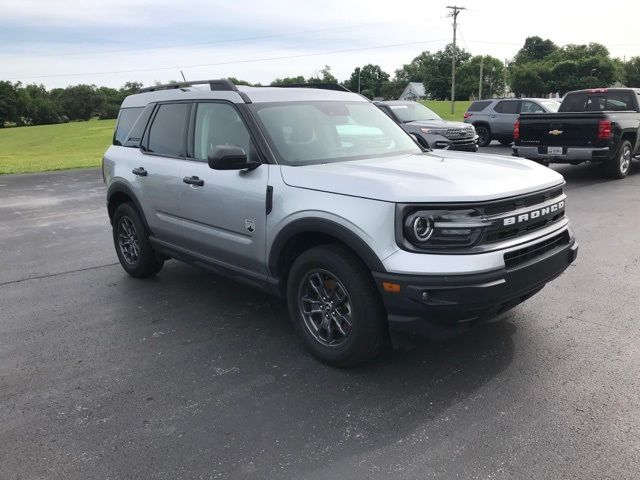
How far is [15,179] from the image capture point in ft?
52.3

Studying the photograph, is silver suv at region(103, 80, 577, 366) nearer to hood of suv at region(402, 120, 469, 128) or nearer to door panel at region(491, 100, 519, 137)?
hood of suv at region(402, 120, 469, 128)

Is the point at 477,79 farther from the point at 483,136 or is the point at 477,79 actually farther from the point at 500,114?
the point at 500,114

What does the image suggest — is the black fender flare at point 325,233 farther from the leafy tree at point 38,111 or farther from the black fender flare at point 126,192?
the leafy tree at point 38,111

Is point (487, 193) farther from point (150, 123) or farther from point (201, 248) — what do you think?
point (150, 123)

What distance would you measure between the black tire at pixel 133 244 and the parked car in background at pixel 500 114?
52.1 feet

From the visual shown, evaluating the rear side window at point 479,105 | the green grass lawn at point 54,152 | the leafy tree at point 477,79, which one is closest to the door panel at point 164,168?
the green grass lawn at point 54,152

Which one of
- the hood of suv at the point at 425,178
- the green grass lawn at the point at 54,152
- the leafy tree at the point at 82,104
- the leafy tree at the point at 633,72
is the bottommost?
the green grass lawn at the point at 54,152

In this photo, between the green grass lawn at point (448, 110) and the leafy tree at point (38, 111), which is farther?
the leafy tree at point (38, 111)

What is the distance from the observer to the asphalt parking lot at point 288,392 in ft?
8.95

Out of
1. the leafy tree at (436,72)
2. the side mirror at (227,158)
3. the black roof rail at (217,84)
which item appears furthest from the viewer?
the leafy tree at (436,72)

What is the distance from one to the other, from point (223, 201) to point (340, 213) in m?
1.23

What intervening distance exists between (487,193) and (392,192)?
22.3 inches

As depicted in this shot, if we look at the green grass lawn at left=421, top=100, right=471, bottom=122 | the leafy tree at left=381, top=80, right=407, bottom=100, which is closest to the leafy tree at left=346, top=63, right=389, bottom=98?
the leafy tree at left=381, top=80, right=407, bottom=100

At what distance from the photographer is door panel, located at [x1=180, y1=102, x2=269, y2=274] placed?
13.1 feet
